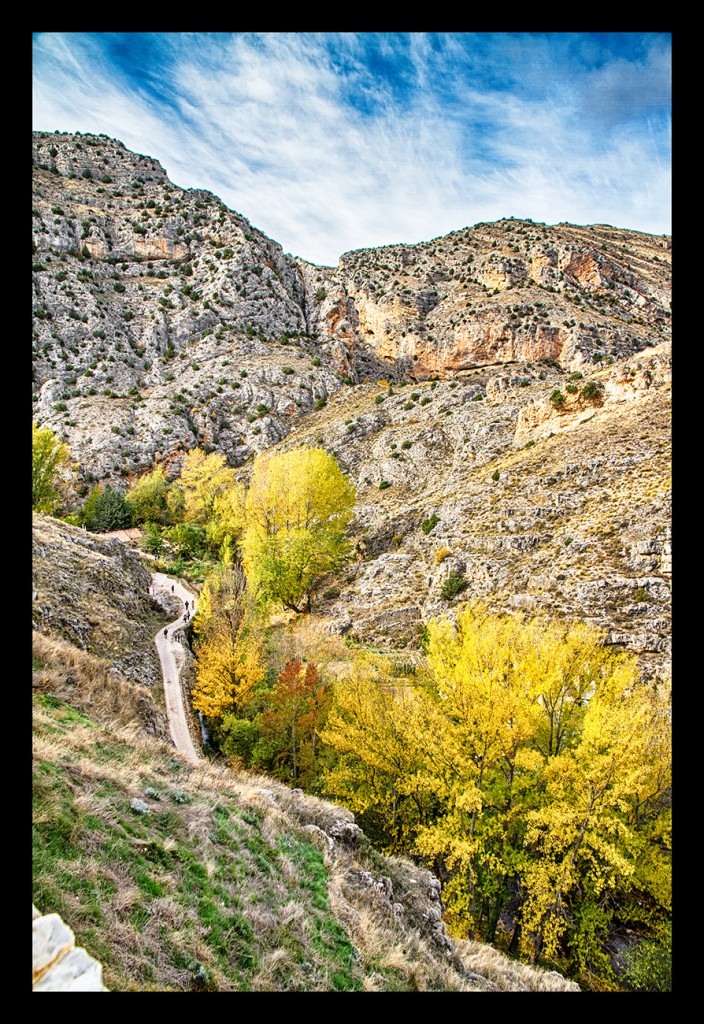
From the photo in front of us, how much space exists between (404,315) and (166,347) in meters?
35.7

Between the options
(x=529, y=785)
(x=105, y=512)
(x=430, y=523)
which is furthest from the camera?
(x=105, y=512)

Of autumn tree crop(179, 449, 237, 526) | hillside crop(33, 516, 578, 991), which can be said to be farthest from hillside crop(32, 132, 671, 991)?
autumn tree crop(179, 449, 237, 526)

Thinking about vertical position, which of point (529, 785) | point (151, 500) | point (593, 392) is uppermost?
point (593, 392)

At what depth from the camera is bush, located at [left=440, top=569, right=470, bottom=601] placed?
2469cm

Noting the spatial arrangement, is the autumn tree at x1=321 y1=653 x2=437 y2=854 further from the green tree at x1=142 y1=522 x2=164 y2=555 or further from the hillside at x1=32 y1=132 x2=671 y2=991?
the green tree at x1=142 y1=522 x2=164 y2=555

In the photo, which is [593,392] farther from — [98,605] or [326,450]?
[98,605]

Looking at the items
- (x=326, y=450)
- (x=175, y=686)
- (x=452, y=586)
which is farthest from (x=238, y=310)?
(x=175, y=686)

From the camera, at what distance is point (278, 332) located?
217 ft

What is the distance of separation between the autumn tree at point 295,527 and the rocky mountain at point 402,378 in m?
2.28

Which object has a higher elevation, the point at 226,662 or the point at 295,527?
the point at 295,527

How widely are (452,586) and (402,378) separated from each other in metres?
48.6

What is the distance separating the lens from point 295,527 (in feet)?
101

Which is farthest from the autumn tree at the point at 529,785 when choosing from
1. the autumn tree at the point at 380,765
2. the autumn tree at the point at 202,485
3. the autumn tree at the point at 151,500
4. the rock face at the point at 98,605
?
the autumn tree at the point at 151,500
